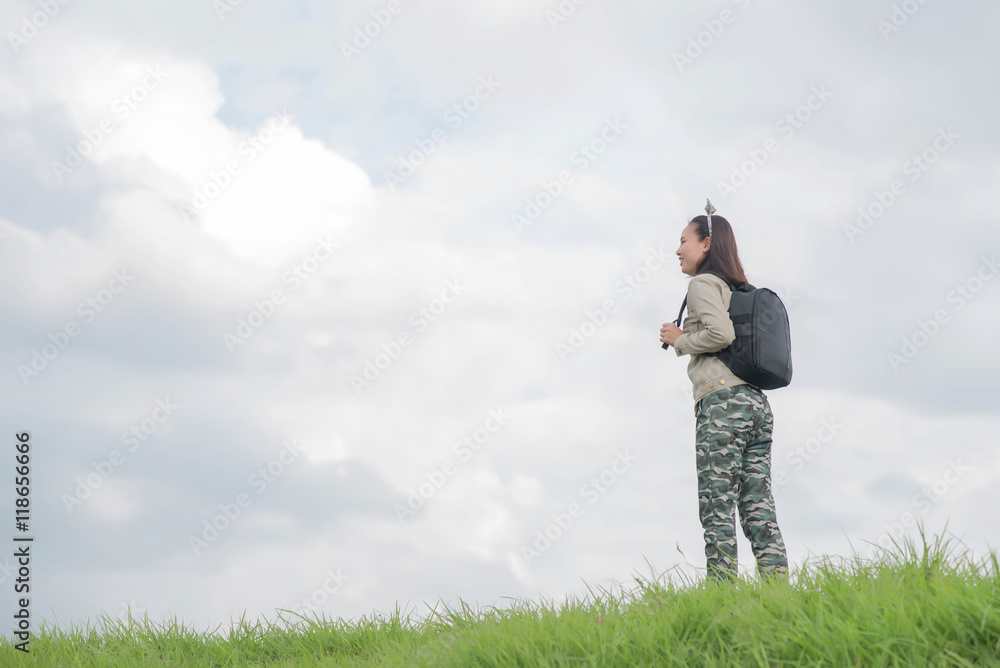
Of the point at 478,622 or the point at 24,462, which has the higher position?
the point at 24,462

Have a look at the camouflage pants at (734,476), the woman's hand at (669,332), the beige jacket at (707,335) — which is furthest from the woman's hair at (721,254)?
the camouflage pants at (734,476)

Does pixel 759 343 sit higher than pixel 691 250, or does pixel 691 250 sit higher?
pixel 691 250

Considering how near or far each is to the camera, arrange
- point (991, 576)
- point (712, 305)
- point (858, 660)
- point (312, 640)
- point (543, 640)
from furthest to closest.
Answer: point (312, 640), point (712, 305), point (543, 640), point (991, 576), point (858, 660)

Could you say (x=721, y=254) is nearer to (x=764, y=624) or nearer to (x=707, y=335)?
(x=707, y=335)

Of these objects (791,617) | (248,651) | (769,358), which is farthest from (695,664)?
(248,651)

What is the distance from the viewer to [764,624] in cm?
430

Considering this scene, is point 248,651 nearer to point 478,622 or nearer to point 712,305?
point 478,622

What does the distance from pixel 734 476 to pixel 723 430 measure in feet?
1.19

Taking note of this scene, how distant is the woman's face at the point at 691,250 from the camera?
671cm

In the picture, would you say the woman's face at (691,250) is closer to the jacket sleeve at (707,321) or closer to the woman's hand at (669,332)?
the jacket sleeve at (707,321)

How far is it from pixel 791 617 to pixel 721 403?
215 centimetres

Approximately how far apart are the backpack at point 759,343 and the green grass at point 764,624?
5.59ft

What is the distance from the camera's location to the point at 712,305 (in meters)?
6.27

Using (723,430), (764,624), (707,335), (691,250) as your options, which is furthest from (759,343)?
(764,624)
